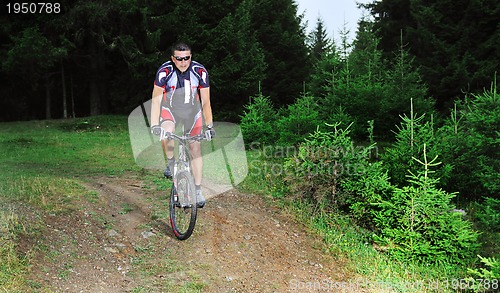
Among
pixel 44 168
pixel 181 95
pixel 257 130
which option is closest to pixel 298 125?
pixel 257 130

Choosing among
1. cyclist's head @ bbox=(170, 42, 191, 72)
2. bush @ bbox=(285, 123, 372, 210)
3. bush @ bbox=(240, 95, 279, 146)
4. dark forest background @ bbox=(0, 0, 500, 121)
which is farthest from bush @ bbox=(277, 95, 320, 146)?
cyclist's head @ bbox=(170, 42, 191, 72)

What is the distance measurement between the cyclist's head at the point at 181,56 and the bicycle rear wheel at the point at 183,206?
1566 mm

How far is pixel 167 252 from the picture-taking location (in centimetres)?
706

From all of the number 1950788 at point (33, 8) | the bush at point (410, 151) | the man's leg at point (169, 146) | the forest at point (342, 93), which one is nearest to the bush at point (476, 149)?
the forest at point (342, 93)

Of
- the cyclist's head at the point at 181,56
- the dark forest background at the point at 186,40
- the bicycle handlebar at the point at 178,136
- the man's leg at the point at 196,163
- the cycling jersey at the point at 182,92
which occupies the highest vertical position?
the dark forest background at the point at 186,40

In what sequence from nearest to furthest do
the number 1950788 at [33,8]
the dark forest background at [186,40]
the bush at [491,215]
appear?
the bush at [491,215], the dark forest background at [186,40], the number 1950788 at [33,8]

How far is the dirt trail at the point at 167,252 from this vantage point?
6297mm

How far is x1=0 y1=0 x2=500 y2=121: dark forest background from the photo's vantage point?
2267 cm

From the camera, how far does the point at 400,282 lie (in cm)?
755

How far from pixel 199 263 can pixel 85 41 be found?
81.6 feet

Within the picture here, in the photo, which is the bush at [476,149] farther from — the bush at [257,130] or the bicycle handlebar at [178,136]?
the bicycle handlebar at [178,136]

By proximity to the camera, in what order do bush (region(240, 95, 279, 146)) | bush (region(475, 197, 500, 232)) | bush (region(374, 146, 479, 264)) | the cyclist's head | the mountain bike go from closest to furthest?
the cyclist's head < the mountain bike < bush (region(374, 146, 479, 264)) < bush (region(475, 197, 500, 232)) < bush (region(240, 95, 279, 146))

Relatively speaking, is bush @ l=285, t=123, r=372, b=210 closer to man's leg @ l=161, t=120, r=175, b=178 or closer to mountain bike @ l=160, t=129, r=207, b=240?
mountain bike @ l=160, t=129, r=207, b=240

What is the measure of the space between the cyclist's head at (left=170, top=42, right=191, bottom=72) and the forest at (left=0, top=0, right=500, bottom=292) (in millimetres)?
4492
